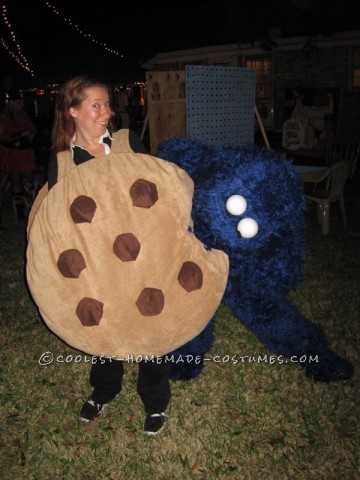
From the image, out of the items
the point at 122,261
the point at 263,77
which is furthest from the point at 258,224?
the point at 263,77

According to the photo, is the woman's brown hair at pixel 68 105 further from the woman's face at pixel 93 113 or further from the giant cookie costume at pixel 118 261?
the giant cookie costume at pixel 118 261

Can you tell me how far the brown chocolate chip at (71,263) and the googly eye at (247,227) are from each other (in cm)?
81

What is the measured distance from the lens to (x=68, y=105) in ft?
7.47

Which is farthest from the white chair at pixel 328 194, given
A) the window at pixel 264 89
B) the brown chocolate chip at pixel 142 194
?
the window at pixel 264 89

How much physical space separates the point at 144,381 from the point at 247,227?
1007mm

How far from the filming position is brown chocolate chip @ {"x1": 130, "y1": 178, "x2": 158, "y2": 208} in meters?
2.04

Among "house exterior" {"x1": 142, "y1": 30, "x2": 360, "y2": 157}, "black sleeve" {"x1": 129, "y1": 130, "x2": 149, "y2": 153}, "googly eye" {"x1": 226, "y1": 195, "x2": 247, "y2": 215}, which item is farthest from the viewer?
"house exterior" {"x1": 142, "y1": 30, "x2": 360, "y2": 157}

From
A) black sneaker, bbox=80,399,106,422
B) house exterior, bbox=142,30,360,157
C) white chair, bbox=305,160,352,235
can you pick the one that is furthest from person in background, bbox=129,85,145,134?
black sneaker, bbox=80,399,106,422

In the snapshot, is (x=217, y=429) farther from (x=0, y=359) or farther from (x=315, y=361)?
(x=0, y=359)

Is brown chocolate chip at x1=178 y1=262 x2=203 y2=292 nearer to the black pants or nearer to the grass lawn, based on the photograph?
the black pants

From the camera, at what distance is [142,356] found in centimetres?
208

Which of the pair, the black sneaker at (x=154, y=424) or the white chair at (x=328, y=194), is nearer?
the black sneaker at (x=154, y=424)

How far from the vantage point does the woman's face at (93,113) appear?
2225 millimetres

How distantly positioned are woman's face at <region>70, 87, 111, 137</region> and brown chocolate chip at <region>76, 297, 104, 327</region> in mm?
898
